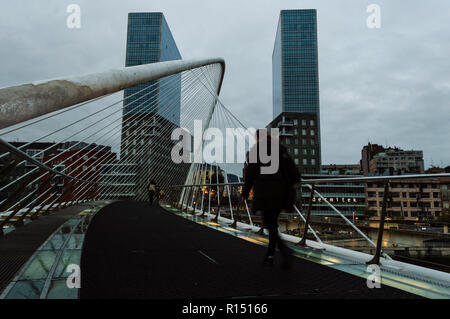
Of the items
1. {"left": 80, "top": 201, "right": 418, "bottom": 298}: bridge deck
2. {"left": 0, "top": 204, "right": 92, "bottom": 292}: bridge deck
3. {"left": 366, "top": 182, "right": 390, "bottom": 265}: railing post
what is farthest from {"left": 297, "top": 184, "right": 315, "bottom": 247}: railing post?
{"left": 0, "top": 204, "right": 92, "bottom": 292}: bridge deck

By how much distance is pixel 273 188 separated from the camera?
288 cm

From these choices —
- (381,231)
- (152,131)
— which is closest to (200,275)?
(381,231)

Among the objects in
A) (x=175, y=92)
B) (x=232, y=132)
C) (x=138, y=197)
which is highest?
(x=175, y=92)

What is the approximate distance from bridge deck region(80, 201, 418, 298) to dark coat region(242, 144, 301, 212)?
0.59 meters

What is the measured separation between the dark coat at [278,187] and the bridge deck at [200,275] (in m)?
0.59

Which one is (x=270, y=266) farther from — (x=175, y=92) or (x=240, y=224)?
(x=175, y=92)

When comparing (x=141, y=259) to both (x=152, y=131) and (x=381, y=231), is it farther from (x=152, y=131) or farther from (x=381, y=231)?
(x=152, y=131)

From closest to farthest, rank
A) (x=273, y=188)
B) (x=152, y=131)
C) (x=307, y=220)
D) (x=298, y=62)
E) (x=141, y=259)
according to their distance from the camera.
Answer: (x=273, y=188) → (x=141, y=259) → (x=307, y=220) → (x=152, y=131) → (x=298, y=62)

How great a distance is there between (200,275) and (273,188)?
1.01 metres

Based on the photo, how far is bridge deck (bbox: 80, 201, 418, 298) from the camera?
2.10 metres

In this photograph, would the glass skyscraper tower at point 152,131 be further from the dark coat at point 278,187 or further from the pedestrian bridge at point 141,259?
the dark coat at point 278,187
